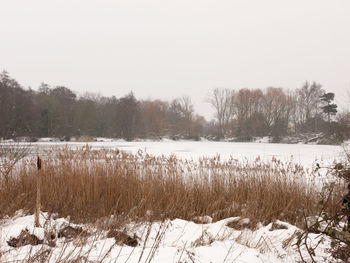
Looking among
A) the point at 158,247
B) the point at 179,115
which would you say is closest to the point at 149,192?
the point at 158,247

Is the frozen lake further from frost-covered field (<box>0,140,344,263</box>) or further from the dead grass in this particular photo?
frost-covered field (<box>0,140,344,263</box>)

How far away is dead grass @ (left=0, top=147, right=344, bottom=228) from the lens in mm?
3883

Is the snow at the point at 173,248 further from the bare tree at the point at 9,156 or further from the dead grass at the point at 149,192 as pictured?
the bare tree at the point at 9,156

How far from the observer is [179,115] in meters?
51.8

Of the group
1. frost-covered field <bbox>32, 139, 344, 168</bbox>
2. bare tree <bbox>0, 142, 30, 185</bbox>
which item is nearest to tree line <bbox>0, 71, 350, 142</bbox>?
frost-covered field <bbox>32, 139, 344, 168</bbox>

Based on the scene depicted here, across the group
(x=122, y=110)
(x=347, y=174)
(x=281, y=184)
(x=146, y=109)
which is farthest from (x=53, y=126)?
(x=347, y=174)

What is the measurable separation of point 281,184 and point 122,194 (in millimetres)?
3137

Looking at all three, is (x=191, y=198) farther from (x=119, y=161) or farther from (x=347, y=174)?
(x=347, y=174)

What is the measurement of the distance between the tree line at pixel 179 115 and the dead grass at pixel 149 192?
2875 cm

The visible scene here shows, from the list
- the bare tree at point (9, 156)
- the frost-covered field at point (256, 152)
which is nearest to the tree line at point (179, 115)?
the frost-covered field at point (256, 152)

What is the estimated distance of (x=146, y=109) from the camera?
49.8 meters

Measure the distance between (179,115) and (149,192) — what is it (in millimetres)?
48009

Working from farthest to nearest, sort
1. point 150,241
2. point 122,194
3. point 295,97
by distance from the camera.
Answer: point 295,97, point 122,194, point 150,241

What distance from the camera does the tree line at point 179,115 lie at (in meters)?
35.2
